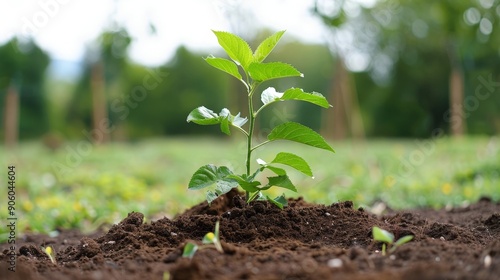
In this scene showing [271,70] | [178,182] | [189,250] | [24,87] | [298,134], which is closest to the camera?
[189,250]

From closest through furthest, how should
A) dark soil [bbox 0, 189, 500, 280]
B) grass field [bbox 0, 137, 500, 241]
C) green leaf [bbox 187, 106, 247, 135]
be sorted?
dark soil [bbox 0, 189, 500, 280]
green leaf [bbox 187, 106, 247, 135]
grass field [bbox 0, 137, 500, 241]

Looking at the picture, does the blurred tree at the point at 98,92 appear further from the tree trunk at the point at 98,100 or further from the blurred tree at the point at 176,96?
the blurred tree at the point at 176,96

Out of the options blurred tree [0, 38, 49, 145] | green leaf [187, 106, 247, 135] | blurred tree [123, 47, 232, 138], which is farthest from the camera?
blurred tree [123, 47, 232, 138]

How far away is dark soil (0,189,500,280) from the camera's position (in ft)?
5.80

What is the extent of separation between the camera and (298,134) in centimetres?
252

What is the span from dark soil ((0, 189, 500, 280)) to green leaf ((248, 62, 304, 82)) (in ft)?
2.05

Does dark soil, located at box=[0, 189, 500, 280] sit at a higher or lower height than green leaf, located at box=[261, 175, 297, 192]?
lower

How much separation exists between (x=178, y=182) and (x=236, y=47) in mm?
5573

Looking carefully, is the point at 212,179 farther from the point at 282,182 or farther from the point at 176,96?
the point at 176,96

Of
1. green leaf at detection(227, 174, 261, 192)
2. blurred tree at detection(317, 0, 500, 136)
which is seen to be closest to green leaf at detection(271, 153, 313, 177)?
green leaf at detection(227, 174, 261, 192)


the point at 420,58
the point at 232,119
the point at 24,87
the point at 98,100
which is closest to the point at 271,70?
the point at 232,119

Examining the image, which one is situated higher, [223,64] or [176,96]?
[176,96]

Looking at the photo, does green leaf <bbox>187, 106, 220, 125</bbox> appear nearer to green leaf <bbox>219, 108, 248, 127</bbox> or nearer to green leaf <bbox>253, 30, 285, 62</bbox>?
green leaf <bbox>219, 108, 248, 127</bbox>

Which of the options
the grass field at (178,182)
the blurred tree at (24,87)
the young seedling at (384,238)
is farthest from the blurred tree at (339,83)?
the blurred tree at (24,87)
